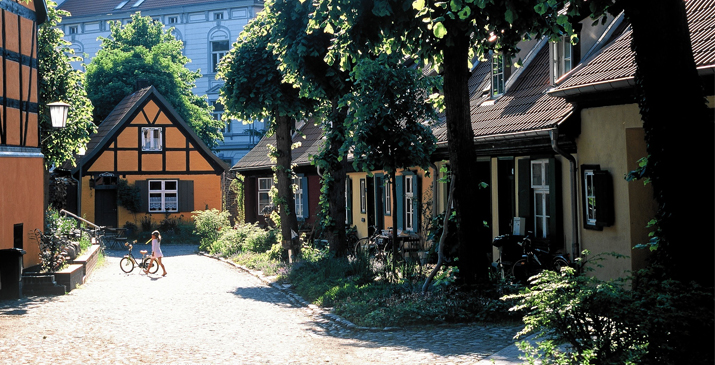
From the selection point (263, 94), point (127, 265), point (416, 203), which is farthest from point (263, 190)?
point (416, 203)

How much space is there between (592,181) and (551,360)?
7.25 m

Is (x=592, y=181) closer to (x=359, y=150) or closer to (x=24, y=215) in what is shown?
(x=359, y=150)

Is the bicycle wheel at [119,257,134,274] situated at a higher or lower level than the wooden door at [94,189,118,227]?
lower

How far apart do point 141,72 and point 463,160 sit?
109 feet

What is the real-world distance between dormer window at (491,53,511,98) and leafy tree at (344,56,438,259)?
131 inches

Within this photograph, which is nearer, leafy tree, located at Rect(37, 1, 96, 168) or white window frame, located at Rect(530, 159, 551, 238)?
white window frame, located at Rect(530, 159, 551, 238)

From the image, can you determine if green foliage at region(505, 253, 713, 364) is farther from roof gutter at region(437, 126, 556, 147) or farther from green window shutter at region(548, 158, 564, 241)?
green window shutter at region(548, 158, 564, 241)

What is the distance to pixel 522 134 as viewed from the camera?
14.3 meters

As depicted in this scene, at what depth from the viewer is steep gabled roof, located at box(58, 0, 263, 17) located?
59.1 metres

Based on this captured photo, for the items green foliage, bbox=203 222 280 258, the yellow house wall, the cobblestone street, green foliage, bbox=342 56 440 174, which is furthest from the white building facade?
the yellow house wall

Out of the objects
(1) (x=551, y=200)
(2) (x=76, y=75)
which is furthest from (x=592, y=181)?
(2) (x=76, y=75)

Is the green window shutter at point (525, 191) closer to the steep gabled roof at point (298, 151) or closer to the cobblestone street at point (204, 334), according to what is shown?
the cobblestone street at point (204, 334)

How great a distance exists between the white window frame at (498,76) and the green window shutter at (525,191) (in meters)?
2.84

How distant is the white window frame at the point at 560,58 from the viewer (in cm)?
1544
